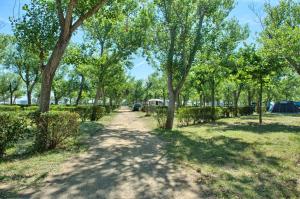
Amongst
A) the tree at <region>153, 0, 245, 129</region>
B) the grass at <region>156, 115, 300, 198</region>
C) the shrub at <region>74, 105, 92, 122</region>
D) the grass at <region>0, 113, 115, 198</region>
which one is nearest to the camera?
the grass at <region>0, 113, 115, 198</region>

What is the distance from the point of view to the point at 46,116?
9.87 metres

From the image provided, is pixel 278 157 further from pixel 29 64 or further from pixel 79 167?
pixel 29 64

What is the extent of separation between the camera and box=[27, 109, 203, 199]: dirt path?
6.07 m

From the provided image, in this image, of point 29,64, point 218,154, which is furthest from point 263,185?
point 29,64

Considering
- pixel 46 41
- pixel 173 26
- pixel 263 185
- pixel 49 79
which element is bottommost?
pixel 263 185

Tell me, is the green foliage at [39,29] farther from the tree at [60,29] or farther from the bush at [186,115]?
the bush at [186,115]

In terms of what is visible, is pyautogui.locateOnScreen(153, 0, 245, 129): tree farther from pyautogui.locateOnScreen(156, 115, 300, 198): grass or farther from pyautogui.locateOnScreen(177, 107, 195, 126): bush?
pyautogui.locateOnScreen(156, 115, 300, 198): grass

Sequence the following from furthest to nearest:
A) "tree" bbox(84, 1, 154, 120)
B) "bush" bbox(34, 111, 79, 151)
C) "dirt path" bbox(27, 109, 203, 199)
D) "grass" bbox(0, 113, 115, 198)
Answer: "tree" bbox(84, 1, 154, 120) → "bush" bbox(34, 111, 79, 151) → "grass" bbox(0, 113, 115, 198) → "dirt path" bbox(27, 109, 203, 199)

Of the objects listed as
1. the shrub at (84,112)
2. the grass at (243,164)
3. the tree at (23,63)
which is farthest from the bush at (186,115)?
the tree at (23,63)

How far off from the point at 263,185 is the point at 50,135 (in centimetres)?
663

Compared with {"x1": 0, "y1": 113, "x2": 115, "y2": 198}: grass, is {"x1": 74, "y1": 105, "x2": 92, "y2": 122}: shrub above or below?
above

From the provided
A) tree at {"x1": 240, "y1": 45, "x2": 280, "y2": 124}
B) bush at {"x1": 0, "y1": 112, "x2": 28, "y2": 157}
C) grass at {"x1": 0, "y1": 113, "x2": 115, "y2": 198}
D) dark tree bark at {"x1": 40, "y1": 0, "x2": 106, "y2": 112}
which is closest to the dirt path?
grass at {"x1": 0, "y1": 113, "x2": 115, "y2": 198}

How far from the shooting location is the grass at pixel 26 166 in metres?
6.44

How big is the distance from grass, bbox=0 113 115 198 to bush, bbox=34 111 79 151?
0.39 m
